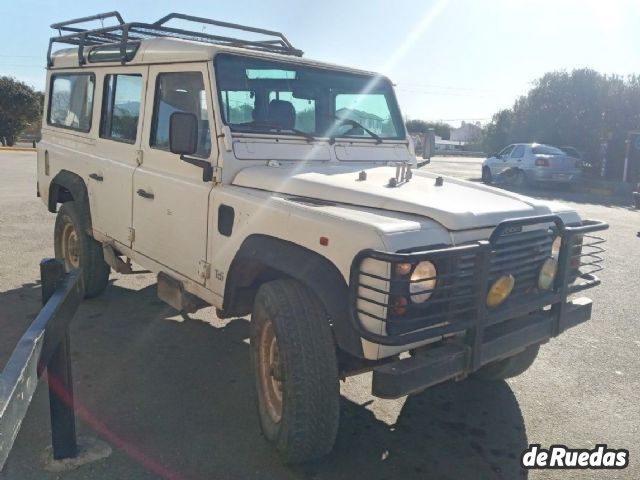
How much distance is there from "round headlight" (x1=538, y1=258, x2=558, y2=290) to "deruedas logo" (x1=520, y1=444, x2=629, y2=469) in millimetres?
917

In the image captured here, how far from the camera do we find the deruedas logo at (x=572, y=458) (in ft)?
10.4

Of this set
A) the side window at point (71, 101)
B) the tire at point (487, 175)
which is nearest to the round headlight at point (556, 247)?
the side window at point (71, 101)

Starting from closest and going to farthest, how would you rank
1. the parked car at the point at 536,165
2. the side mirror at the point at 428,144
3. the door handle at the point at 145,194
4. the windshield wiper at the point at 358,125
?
the door handle at the point at 145,194
the windshield wiper at the point at 358,125
the side mirror at the point at 428,144
the parked car at the point at 536,165

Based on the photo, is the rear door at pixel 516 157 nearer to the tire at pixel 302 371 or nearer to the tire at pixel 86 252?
the tire at pixel 86 252

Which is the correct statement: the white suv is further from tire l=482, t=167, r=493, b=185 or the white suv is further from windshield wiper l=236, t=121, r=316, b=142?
tire l=482, t=167, r=493, b=185

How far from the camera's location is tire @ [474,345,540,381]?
3906 mm

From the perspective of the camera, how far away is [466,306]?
108 inches

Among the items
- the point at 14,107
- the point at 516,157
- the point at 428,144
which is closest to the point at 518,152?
the point at 516,157

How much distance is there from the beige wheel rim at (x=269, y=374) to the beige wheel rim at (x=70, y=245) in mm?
3110

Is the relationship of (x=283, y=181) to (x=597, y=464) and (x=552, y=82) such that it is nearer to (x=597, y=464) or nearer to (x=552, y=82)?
(x=597, y=464)

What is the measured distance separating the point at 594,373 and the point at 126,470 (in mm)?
3387

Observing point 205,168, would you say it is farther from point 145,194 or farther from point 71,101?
point 71,101

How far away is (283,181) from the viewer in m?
3.42

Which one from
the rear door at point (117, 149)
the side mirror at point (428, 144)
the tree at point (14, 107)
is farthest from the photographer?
the tree at point (14, 107)
